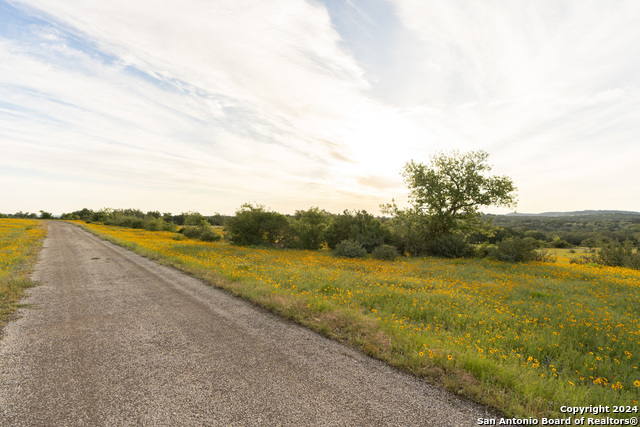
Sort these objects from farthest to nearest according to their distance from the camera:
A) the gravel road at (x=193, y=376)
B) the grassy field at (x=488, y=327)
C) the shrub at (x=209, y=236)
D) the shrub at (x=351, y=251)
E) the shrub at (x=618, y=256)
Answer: the shrub at (x=209, y=236) → the shrub at (x=351, y=251) → the shrub at (x=618, y=256) → the grassy field at (x=488, y=327) → the gravel road at (x=193, y=376)

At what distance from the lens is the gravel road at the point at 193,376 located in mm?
3611

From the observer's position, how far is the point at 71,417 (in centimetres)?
351

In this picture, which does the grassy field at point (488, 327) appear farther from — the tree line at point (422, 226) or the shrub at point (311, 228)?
the shrub at point (311, 228)

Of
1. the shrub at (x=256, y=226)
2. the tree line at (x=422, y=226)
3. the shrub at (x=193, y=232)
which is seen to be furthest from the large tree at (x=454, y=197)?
the shrub at (x=193, y=232)

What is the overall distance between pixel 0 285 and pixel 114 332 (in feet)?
22.6

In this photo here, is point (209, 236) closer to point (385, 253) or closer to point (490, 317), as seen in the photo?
point (385, 253)

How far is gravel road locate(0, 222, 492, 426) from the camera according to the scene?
3611 millimetres

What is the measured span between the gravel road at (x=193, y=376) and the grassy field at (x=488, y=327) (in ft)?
2.09

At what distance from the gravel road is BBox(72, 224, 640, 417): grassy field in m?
0.64

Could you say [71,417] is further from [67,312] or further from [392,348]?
[67,312]

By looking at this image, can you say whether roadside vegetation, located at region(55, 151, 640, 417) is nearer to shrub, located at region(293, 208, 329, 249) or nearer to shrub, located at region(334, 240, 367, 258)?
shrub, located at region(334, 240, 367, 258)

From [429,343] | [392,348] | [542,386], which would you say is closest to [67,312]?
[392,348]

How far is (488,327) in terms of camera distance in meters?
7.45

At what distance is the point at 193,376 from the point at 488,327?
730 cm
